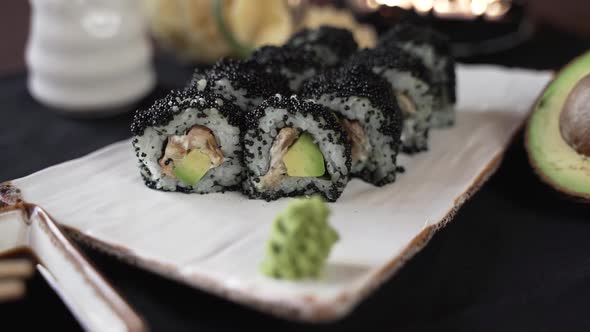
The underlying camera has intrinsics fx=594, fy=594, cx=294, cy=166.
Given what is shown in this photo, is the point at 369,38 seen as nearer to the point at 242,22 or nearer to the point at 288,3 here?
the point at 288,3

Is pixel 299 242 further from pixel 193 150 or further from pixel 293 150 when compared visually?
pixel 193 150

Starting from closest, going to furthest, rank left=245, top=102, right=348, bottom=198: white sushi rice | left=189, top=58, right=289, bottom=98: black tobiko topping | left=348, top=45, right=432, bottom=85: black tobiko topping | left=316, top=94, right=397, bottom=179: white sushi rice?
left=245, top=102, right=348, bottom=198: white sushi rice → left=316, top=94, right=397, bottom=179: white sushi rice → left=189, top=58, right=289, bottom=98: black tobiko topping → left=348, top=45, right=432, bottom=85: black tobiko topping

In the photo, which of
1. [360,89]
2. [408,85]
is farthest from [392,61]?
[360,89]

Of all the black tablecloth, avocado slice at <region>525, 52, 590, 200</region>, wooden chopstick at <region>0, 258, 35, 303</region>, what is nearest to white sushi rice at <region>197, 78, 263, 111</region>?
the black tablecloth

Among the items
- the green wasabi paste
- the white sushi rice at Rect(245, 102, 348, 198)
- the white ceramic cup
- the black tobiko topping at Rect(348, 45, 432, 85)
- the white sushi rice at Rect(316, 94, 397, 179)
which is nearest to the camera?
the green wasabi paste

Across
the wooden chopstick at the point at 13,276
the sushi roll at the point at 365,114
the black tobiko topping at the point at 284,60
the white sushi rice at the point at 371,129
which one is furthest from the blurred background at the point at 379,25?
the wooden chopstick at the point at 13,276

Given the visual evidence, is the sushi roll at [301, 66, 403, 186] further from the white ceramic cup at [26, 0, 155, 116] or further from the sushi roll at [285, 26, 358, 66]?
the white ceramic cup at [26, 0, 155, 116]
